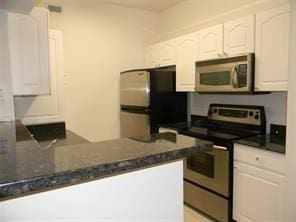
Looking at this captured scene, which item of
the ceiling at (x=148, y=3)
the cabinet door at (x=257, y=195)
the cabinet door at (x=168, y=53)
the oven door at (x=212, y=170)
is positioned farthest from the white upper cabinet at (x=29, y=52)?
the cabinet door at (x=257, y=195)

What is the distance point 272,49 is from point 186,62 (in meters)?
1.09

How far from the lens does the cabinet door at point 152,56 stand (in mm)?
3548

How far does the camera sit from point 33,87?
2.34m

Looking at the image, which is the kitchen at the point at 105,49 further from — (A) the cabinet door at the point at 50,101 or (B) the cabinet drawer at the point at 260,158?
(B) the cabinet drawer at the point at 260,158

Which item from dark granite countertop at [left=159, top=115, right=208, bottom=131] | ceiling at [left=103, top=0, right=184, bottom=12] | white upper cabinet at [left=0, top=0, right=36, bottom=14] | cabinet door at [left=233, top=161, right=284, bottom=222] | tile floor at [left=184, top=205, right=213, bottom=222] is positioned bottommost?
tile floor at [left=184, top=205, right=213, bottom=222]

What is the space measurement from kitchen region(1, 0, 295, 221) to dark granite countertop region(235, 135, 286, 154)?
512 millimetres

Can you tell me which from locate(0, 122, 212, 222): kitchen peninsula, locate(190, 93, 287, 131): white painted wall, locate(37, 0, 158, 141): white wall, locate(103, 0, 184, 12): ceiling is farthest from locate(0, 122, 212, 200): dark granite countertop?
locate(103, 0, 184, 12): ceiling

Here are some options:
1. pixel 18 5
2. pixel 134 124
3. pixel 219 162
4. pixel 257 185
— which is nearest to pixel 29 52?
pixel 18 5

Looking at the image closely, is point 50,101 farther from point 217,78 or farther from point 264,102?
point 264,102

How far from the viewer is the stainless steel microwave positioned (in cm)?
228

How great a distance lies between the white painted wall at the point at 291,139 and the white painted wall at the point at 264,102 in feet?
2.31

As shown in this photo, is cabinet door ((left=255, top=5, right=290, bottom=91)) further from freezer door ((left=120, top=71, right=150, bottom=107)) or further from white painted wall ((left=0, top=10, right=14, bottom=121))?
white painted wall ((left=0, top=10, right=14, bottom=121))

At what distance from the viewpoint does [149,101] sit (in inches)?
122

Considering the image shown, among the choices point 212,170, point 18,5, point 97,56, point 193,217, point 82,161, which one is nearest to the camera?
point 82,161
